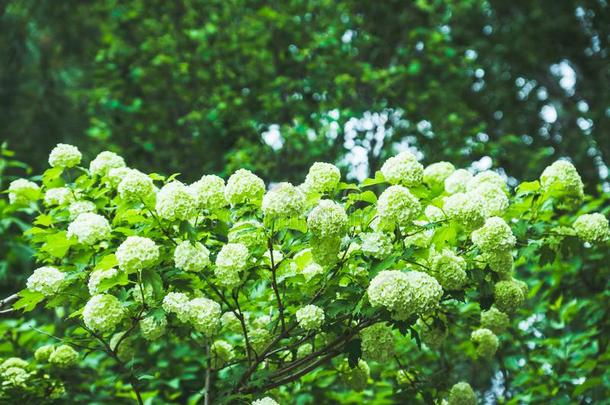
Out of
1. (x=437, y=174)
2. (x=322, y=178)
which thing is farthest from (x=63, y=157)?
(x=437, y=174)

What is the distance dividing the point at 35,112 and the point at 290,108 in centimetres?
400

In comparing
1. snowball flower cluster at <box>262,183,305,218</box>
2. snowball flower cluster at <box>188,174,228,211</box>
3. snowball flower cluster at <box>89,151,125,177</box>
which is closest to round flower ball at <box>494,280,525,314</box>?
snowball flower cluster at <box>262,183,305,218</box>

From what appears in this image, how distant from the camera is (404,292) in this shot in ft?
9.75

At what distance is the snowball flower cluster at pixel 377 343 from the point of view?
11.4 feet

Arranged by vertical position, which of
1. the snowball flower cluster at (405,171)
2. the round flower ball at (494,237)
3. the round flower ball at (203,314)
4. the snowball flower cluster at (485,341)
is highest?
the snowball flower cluster at (405,171)

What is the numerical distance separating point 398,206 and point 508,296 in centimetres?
85

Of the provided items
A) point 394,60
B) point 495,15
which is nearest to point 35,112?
point 394,60

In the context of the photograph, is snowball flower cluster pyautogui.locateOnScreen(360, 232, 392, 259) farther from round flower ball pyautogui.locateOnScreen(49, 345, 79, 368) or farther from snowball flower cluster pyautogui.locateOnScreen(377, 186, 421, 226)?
round flower ball pyautogui.locateOnScreen(49, 345, 79, 368)

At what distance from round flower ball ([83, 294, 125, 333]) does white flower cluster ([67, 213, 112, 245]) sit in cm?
27

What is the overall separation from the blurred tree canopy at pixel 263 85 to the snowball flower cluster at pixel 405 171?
12.3ft

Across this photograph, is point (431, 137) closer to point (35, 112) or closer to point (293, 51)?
point (293, 51)

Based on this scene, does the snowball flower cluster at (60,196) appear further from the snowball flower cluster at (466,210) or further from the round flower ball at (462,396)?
the round flower ball at (462,396)

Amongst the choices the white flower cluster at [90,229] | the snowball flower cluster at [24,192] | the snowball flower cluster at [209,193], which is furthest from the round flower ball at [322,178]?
the snowball flower cluster at [24,192]

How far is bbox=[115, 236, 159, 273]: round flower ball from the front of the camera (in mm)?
2986
